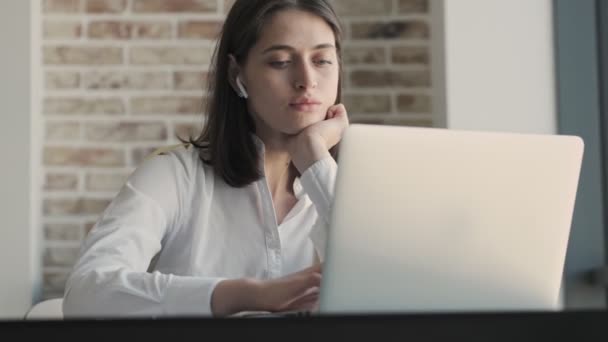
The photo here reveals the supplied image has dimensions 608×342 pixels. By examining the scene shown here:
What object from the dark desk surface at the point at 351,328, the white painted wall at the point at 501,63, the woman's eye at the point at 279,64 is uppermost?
the white painted wall at the point at 501,63

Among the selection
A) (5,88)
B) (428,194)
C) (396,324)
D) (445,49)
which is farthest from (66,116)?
(396,324)

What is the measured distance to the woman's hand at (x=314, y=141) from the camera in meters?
1.78

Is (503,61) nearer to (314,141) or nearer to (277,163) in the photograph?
(277,163)

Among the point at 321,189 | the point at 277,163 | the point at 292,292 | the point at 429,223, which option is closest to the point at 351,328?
the point at 429,223

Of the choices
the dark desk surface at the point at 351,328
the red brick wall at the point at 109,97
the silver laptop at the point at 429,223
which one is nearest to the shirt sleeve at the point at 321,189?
the silver laptop at the point at 429,223

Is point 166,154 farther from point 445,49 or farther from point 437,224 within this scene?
point 445,49

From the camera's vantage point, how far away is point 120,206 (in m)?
1.74

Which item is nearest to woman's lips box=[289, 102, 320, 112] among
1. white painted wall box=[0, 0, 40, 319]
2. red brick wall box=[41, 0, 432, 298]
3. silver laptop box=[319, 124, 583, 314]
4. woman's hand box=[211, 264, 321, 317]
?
woman's hand box=[211, 264, 321, 317]

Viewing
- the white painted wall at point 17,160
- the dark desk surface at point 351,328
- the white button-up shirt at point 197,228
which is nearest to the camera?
the dark desk surface at point 351,328

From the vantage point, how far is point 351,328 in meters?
0.62

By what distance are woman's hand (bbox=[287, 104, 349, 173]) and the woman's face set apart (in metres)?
0.04

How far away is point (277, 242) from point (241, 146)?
237mm

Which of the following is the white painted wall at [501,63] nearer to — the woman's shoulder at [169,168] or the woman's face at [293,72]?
the woman's face at [293,72]

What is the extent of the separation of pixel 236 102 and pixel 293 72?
0.64 ft
